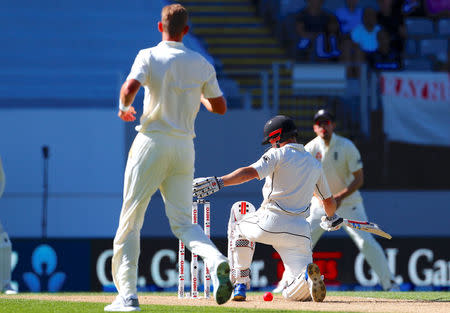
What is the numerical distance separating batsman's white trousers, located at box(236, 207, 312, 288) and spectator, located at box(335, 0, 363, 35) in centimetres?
1008

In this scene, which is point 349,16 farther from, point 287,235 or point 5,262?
point 287,235

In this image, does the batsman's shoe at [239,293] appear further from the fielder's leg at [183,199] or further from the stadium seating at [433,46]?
the stadium seating at [433,46]

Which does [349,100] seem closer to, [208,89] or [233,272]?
[233,272]

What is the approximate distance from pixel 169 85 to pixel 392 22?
1175 cm

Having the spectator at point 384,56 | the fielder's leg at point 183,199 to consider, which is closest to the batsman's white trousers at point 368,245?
the fielder's leg at point 183,199

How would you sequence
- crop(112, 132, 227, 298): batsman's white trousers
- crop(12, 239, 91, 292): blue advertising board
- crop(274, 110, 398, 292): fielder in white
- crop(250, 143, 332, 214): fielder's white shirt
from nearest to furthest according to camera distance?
crop(112, 132, 227, 298): batsman's white trousers
crop(250, 143, 332, 214): fielder's white shirt
crop(274, 110, 398, 292): fielder in white
crop(12, 239, 91, 292): blue advertising board

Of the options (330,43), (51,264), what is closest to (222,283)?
(51,264)

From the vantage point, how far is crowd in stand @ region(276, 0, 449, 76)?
54.5ft

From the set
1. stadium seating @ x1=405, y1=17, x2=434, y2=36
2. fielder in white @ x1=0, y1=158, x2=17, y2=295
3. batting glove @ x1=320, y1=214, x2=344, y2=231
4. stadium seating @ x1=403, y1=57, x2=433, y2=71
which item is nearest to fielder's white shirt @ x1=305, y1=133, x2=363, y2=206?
batting glove @ x1=320, y1=214, x2=344, y2=231

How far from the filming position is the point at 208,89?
6.61m

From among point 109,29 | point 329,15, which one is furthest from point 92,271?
point 109,29

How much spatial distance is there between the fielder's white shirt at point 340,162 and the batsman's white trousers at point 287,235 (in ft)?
9.56

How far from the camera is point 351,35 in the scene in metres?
17.1

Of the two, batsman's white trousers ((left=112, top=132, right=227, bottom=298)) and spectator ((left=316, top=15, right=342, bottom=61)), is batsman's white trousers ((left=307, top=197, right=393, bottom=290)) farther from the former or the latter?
spectator ((left=316, top=15, right=342, bottom=61))
